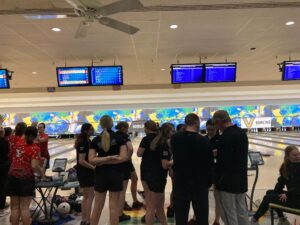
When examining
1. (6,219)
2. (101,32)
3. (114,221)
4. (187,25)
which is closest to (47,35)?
(101,32)

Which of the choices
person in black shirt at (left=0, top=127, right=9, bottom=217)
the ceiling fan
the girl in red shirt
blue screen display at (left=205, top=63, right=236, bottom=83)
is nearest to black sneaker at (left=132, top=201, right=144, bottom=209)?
the girl in red shirt

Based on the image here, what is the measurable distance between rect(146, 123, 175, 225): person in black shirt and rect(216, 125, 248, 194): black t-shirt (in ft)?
2.19

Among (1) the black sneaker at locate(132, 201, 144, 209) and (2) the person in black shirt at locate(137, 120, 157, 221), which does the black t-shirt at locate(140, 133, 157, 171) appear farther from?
(1) the black sneaker at locate(132, 201, 144, 209)

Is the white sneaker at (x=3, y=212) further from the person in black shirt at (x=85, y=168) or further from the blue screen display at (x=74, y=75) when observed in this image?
the blue screen display at (x=74, y=75)

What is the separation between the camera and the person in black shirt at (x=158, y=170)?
12.1 ft

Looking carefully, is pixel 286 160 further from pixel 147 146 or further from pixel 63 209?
pixel 63 209

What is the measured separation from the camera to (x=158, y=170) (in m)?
3.75

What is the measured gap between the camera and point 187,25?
5.42m

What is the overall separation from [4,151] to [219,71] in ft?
16.0

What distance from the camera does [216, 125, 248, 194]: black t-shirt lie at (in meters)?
3.18

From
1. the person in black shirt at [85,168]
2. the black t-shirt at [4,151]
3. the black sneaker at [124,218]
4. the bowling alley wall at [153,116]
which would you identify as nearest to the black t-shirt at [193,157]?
the person in black shirt at [85,168]

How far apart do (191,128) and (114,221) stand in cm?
160

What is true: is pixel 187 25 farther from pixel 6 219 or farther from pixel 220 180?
pixel 6 219

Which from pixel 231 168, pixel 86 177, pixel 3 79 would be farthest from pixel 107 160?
pixel 3 79
